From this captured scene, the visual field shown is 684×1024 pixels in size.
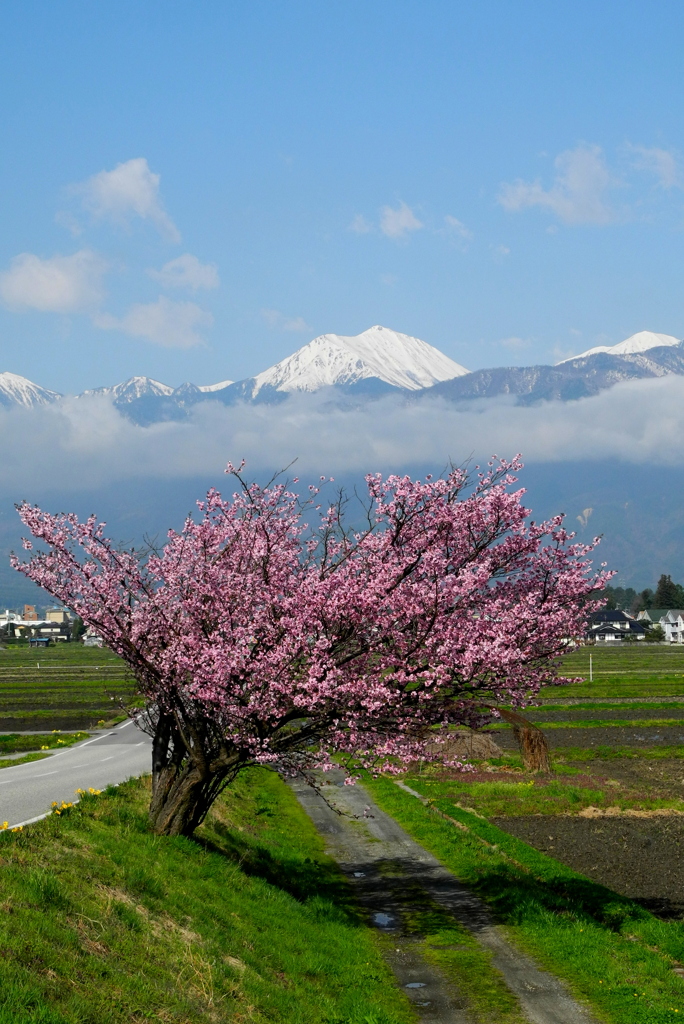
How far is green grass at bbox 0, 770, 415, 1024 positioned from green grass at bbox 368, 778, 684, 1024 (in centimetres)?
349

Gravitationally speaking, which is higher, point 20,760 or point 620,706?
point 20,760

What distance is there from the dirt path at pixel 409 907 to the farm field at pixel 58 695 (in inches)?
343

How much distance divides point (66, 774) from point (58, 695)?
70.3 metres

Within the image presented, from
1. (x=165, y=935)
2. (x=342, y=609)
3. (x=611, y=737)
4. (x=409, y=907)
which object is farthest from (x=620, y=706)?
(x=165, y=935)

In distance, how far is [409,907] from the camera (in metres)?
24.5

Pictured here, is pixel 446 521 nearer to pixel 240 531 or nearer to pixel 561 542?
pixel 561 542

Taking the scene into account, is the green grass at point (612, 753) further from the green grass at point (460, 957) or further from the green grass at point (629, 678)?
the green grass at point (460, 957)

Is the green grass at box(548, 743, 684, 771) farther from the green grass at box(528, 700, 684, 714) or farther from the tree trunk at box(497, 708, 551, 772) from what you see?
the green grass at box(528, 700, 684, 714)

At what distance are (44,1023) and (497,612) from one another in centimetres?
1273

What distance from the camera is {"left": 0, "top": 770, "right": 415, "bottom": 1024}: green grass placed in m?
12.0

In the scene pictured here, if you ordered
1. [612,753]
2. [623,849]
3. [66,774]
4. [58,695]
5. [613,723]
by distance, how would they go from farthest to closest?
[58,695] → [613,723] → [612,753] → [66,774] → [623,849]

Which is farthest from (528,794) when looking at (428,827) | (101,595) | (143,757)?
(101,595)

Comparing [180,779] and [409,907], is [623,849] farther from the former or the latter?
[180,779]

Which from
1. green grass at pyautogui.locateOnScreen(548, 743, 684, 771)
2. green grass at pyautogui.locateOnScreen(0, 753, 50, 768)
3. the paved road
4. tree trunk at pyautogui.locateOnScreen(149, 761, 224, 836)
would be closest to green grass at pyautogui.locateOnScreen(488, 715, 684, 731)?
green grass at pyautogui.locateOnScreen(548, 743, 684, 771)
